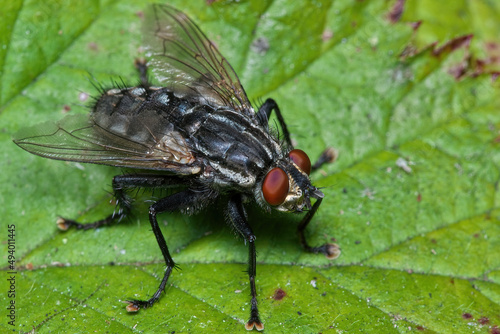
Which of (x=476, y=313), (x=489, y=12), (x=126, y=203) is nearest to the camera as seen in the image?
(x=476, y=313)

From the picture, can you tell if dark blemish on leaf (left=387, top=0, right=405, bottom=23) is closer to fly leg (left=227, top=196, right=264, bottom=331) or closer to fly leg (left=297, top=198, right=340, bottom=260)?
fly leg (left=297, top=198, right=340, bottom=260)

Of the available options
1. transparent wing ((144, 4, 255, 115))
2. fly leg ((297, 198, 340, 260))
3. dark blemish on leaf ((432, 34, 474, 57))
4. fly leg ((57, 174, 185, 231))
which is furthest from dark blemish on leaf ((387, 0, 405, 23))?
fly leg ((57, 174, 185, 231))

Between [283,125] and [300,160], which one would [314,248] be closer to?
[300,160]

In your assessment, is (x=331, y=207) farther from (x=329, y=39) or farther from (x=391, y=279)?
(x=329, y=39)

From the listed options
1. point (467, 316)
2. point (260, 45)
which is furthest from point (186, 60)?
point (467, 316)

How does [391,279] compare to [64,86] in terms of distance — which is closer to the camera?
[391,279]

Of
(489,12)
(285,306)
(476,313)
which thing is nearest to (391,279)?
(476,313)

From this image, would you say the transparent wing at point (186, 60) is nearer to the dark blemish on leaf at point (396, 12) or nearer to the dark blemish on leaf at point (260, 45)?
the dark blemish on leaf at point (260, 45)
